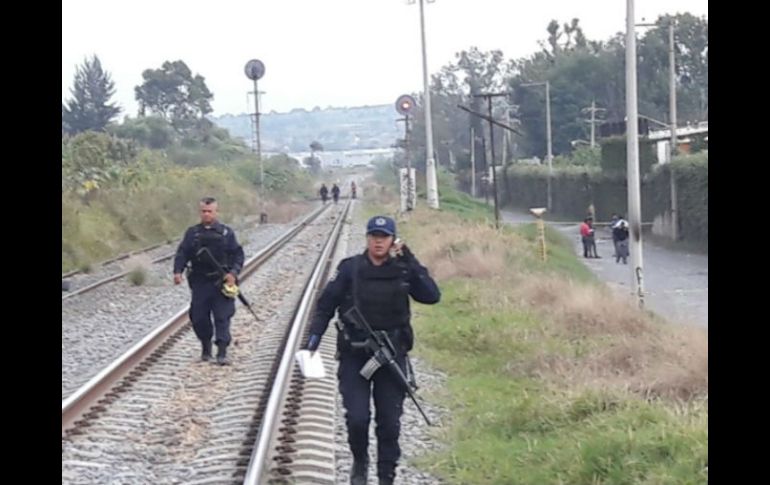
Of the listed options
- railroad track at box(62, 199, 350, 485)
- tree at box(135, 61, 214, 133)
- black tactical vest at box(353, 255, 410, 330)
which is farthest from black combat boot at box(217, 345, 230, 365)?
tree at box(135, 61, 214, 133)

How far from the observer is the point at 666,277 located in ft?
123

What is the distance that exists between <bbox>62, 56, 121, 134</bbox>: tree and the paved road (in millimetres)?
69208

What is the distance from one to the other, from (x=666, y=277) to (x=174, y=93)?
353ft

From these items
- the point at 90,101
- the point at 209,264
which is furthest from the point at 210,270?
the point at 90,101

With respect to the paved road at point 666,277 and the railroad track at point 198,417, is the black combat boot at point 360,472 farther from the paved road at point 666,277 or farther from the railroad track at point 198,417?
the paved road at point 666,277

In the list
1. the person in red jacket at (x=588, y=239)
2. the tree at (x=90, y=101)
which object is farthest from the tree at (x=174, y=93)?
the person in red jacket at (x=588, y=239)

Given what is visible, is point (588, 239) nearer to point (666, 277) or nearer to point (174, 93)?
point (666, 277)

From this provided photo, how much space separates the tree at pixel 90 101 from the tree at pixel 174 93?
14499mm

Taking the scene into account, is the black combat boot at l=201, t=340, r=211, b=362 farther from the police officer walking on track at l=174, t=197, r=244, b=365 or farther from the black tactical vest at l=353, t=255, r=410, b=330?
the black tactical vest at l=353, t=255, r=410, b=330

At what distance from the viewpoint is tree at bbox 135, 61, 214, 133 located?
5349 inches
